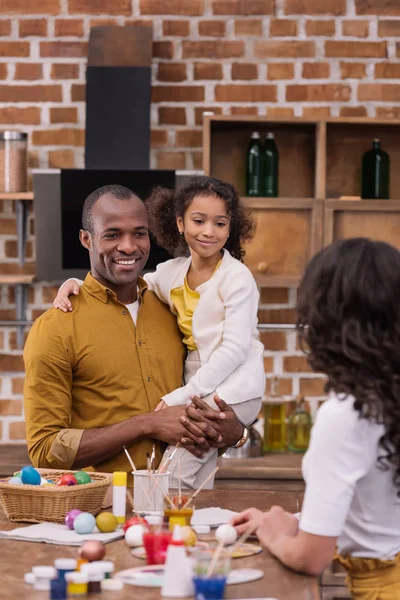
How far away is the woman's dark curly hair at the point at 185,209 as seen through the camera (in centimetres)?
289

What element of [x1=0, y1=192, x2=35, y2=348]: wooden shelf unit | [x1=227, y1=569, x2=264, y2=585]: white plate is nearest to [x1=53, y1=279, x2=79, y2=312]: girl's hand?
[x1=227, y1=569, x2=264, y2=585]: white plate

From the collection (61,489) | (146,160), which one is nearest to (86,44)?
(146,160)

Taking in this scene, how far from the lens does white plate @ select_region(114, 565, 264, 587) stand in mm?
1576

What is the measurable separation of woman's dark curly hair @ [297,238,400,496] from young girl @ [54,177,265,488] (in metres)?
1.07

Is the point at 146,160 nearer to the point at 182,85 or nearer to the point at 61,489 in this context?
the point at 182,85

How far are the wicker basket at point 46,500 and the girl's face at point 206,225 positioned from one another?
96 centimetres

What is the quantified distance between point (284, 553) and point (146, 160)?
2.36 meters

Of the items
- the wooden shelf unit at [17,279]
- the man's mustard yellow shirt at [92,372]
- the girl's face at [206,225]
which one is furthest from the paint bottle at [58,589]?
the wooden shelf unit at [17,279]

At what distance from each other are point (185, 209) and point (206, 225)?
13 centimetres

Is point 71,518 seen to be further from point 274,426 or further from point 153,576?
point 274,426

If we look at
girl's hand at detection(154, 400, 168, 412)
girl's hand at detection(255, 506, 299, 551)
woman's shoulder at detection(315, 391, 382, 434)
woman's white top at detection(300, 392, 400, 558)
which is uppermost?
woman's shoulder at detection(315, 391, 382, 434)

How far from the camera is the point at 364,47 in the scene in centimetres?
402

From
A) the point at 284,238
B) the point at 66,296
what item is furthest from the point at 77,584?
the point at 284,238

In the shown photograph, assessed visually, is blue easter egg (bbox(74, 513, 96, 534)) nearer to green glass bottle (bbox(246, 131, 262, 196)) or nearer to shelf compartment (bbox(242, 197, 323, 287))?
shelf compartment (bbox(242, 197, 323, 287))
